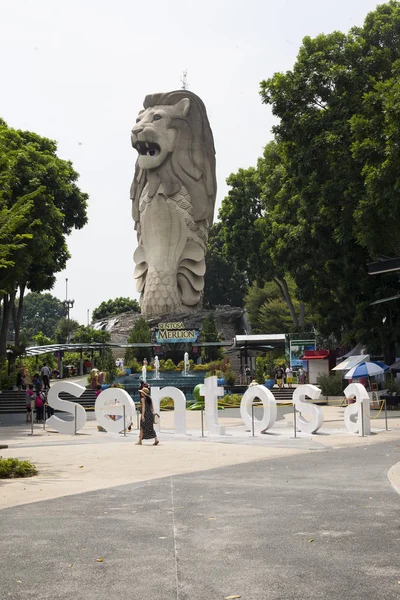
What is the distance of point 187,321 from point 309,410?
50.1m

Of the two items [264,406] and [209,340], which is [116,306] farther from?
[264,406]

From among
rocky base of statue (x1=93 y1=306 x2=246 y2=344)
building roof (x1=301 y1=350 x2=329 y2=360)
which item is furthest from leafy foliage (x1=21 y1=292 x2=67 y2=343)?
building roof (x1=301 y1=350 x2=329 y2=360)

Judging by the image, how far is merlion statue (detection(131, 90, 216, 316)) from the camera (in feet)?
249

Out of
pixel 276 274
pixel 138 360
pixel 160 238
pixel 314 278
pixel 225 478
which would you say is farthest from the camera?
pixel 160 238

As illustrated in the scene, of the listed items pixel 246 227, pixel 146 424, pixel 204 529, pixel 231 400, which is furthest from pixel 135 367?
pixel 204 529

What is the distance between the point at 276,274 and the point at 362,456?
3745 cm

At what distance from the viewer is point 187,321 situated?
71.1m

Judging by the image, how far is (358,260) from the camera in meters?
31.6

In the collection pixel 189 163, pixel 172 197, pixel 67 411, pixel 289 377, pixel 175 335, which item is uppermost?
pixel 189 163

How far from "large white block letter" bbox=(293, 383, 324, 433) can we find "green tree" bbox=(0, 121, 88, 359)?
32.5ft

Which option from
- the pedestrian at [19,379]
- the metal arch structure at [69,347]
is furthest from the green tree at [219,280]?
the pedestrian at [19,379]

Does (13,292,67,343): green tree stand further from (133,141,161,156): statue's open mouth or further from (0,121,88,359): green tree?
(0,121,88,359): green tree

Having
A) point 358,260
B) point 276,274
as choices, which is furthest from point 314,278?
point 276,274

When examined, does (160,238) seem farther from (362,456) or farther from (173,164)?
(362,456)
